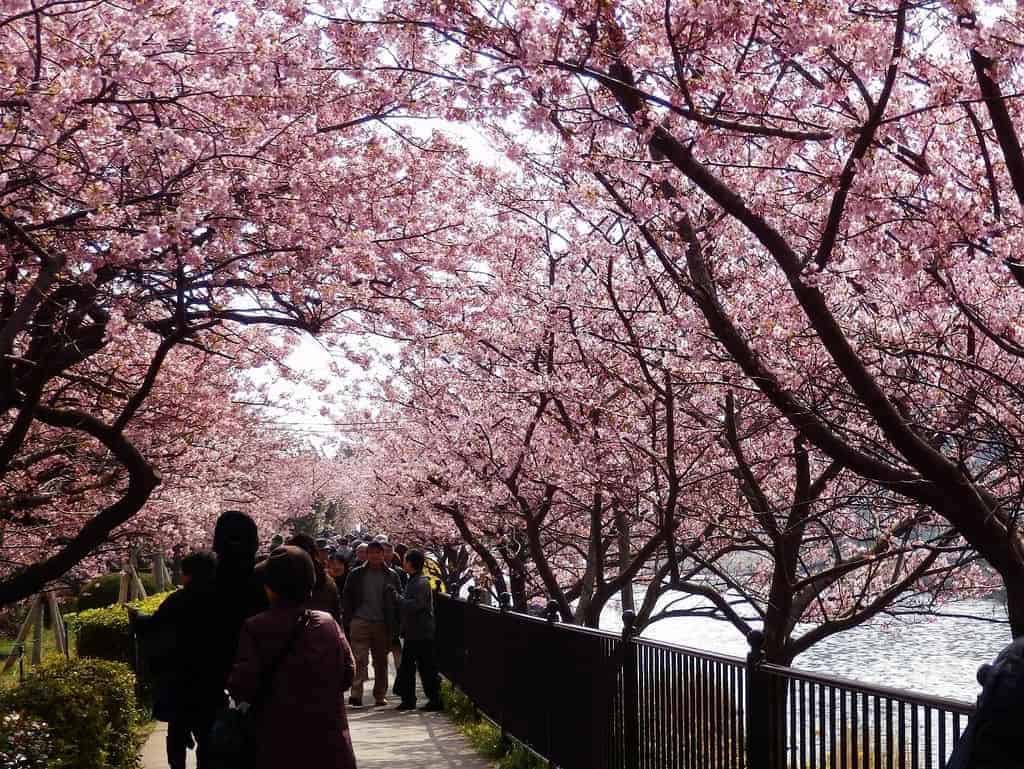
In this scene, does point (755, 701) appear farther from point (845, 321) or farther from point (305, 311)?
point (305, 311)

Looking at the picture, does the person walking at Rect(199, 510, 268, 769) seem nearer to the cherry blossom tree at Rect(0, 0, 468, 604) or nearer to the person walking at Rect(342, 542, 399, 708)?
the cherry blossom tree at Rect(0, 0, 468, 604)

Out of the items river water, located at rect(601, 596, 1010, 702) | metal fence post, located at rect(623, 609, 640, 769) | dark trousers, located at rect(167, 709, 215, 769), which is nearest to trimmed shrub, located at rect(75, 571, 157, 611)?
river water, located at rect(601, 596, 1010, 702)

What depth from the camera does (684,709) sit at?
6.00 m

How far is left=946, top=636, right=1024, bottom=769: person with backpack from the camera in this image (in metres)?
2.10

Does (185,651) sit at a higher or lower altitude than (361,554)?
lower

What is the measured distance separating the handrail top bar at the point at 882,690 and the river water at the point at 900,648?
65.1ft

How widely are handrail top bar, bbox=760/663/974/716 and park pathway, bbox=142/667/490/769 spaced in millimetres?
5367

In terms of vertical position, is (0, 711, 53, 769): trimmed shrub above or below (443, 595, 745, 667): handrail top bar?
below

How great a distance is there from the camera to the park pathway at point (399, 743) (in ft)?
32.4

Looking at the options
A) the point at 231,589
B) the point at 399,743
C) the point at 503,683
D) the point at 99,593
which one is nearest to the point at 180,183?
the point at 231,589

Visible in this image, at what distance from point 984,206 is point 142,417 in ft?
32.9

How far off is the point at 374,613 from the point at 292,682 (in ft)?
28.0

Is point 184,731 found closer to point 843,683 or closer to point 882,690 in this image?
point 843,683

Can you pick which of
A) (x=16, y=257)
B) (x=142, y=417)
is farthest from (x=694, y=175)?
(x=142, y=417)
